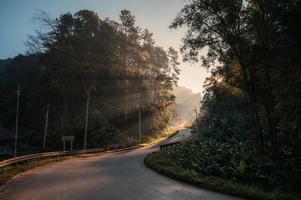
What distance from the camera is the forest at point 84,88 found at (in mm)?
51594

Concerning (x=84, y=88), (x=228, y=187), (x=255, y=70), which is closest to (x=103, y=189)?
(x=228, y=187)

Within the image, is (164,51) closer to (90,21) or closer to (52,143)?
(90,21)

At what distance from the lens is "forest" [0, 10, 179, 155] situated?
51594 millimetres

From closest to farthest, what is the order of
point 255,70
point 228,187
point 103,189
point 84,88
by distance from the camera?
point 228,187, point 103,189, point 255,70, point 84,88

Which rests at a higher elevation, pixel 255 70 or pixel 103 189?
pixel 255 70

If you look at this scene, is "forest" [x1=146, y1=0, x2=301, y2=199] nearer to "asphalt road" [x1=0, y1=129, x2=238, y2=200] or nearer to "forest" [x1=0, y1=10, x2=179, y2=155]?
"asphalt road" [x1=0, y1=129, x2=238, y2=200]

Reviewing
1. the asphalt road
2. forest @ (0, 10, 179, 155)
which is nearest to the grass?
the asphalt road

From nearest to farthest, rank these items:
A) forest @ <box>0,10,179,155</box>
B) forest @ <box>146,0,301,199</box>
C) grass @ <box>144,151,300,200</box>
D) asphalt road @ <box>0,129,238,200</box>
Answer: grass @ <box>144,151,300,200</box> < asphalt road @ <box>0,129,238,200</box> < forest @ <box>146,0,301,199</box> < forest @ <box>0,10,179,155</box>

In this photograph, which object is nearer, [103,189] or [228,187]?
[228,187]

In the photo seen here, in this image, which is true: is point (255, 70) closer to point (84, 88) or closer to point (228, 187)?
point (228, 187)

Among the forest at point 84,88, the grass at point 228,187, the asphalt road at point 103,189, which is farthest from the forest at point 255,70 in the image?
the forest at point 84,88

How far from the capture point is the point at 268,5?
61.7ft

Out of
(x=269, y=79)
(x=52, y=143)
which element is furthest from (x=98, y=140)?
(x=269, y=79)

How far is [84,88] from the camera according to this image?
173 feet
